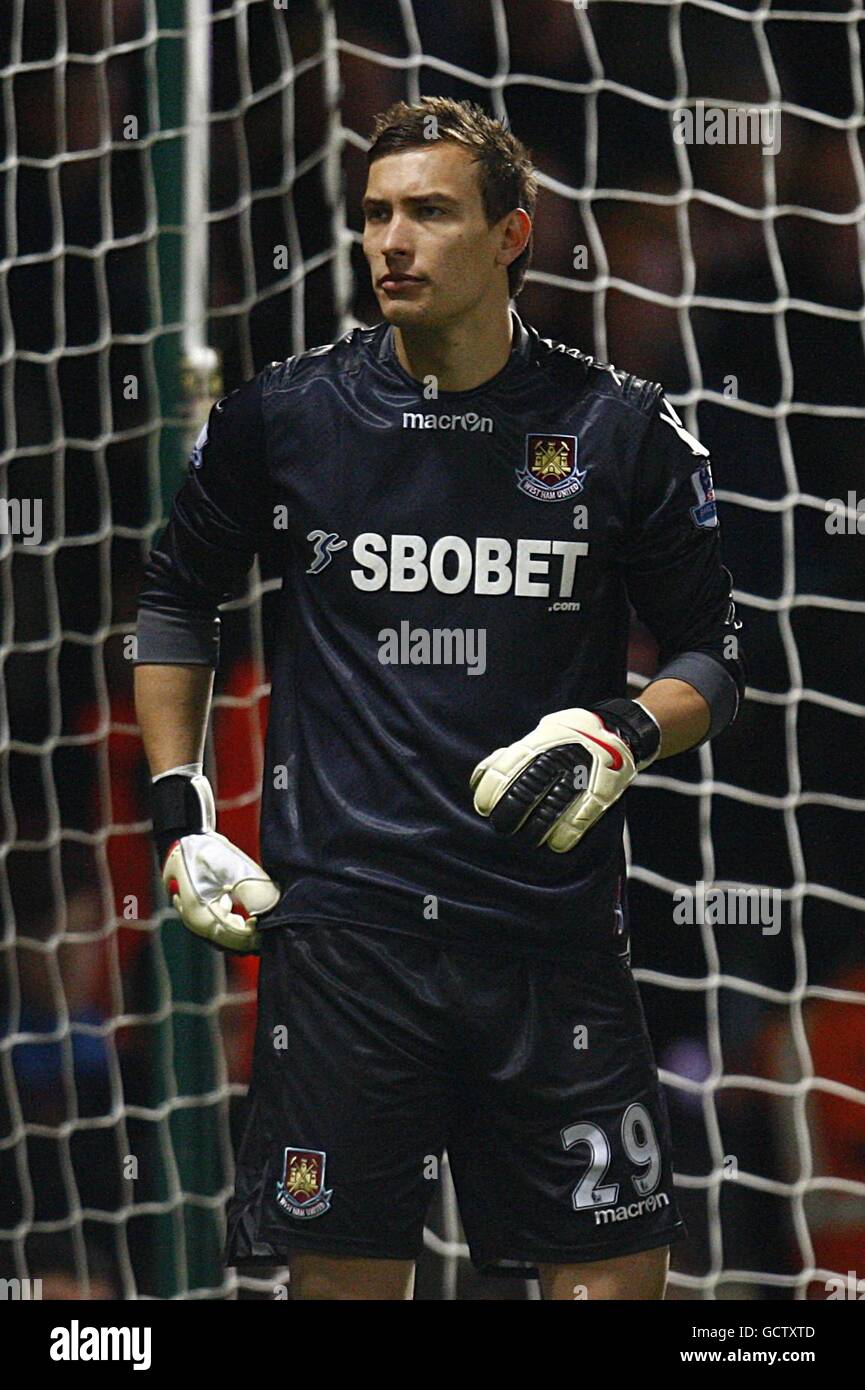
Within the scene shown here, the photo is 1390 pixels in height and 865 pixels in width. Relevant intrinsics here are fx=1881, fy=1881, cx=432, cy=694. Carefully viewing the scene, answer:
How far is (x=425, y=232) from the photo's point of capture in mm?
1977

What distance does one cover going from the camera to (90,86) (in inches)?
110

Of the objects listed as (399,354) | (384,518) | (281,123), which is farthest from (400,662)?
(281,123)

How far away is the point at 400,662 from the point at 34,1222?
1334 millimetres

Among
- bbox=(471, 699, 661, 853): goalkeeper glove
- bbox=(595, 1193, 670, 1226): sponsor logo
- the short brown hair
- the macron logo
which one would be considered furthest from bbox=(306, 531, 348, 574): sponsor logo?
bbox=(595, 1193, 670, 1226): sponsor logo

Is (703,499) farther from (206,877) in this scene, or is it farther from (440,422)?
(206,877)

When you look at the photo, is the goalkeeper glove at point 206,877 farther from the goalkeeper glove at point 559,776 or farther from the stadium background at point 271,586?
the stadium background at point 271,586

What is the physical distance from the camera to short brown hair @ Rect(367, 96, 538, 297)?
1.99 metres

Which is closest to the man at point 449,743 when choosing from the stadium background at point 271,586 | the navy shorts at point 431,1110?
the navy shorts at point 431,1110

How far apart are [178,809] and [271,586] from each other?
683mm

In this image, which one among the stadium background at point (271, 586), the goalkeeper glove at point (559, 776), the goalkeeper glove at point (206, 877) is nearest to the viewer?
the goalkeeper glove at point (559, 776)

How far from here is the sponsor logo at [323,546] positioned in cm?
202

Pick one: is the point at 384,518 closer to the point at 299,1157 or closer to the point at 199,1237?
the point at 299,1157

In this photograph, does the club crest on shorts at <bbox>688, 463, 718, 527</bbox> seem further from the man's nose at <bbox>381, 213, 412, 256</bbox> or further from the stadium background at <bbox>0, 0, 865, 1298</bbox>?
the stadium background at <bbox>0, 0, 865, 1298</bbox>

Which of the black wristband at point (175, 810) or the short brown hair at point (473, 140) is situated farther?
the black wristband at point (175, 810)
